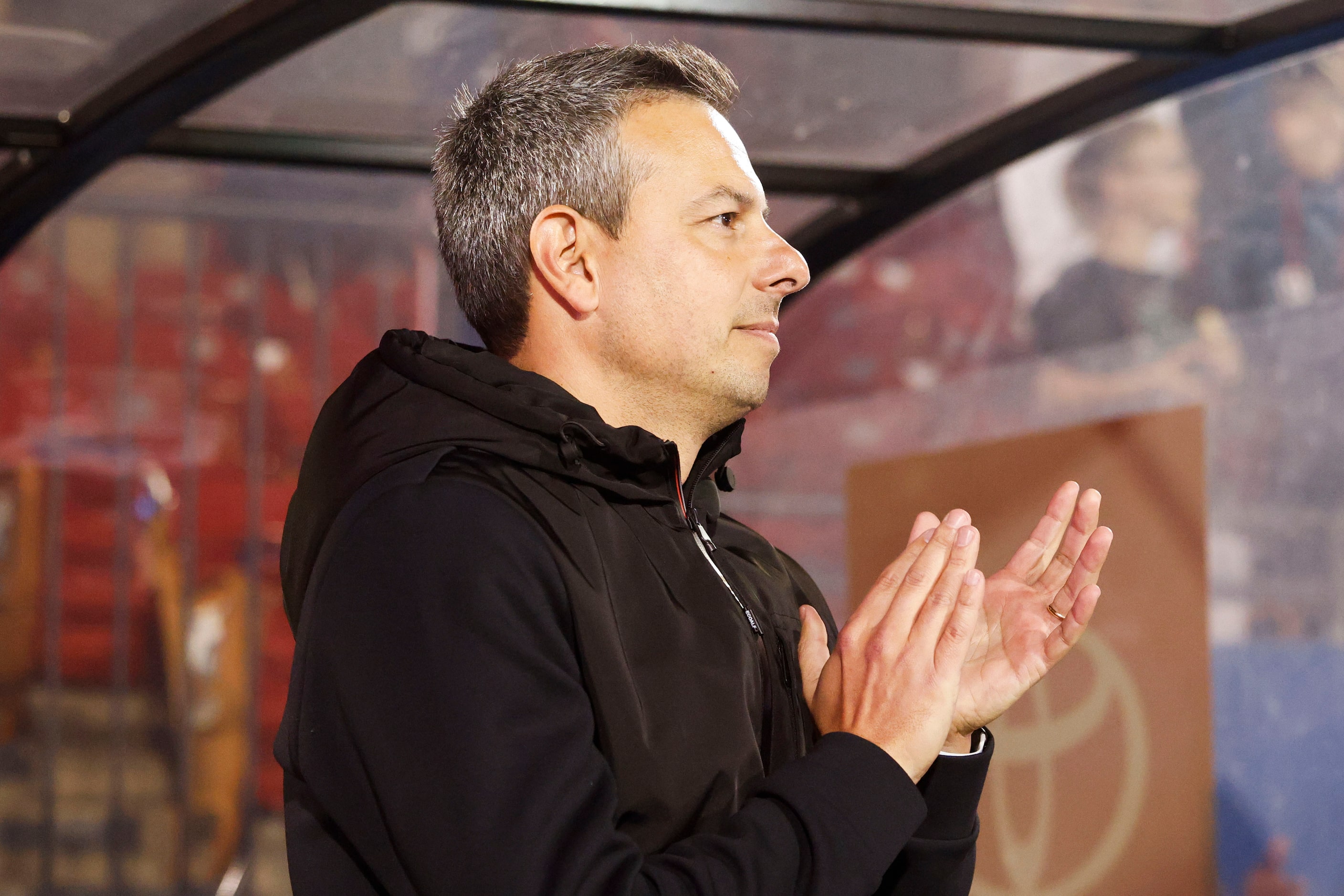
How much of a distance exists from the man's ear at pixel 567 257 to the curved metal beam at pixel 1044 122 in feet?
7.91

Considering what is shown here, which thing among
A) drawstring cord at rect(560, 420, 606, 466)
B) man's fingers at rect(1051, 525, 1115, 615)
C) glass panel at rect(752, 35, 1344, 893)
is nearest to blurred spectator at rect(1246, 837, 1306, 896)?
glass panel at rect(752, 35, 1344, 893)

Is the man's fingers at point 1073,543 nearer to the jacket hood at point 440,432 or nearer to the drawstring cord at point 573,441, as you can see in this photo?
the jacket hood at point 440,432

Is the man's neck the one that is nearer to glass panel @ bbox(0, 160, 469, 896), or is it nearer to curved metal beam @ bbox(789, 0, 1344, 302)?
curved metal beam @ bbox(789, 0, 1344, 302)

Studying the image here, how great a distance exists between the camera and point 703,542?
184cm

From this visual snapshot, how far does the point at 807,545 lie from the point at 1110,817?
2.08m

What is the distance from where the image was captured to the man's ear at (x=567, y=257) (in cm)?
188

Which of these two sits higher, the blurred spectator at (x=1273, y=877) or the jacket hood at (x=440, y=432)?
the jacket hood at (x=440, y=432)

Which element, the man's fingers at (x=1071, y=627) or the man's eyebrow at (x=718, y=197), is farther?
the man's eyebrow at (x=718, y=197)

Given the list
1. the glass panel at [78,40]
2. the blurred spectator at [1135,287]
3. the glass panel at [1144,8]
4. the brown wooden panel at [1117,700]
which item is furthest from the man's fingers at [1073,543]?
the glass panel at [78,40]

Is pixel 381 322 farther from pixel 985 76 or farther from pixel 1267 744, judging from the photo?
pixel 1267 744

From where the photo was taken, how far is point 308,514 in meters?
1.66

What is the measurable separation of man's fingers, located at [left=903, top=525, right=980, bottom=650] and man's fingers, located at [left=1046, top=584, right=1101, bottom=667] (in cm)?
17

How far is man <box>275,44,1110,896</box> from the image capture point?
1.41m

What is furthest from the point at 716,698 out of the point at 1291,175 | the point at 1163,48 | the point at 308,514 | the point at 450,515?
the point at 1291,175
